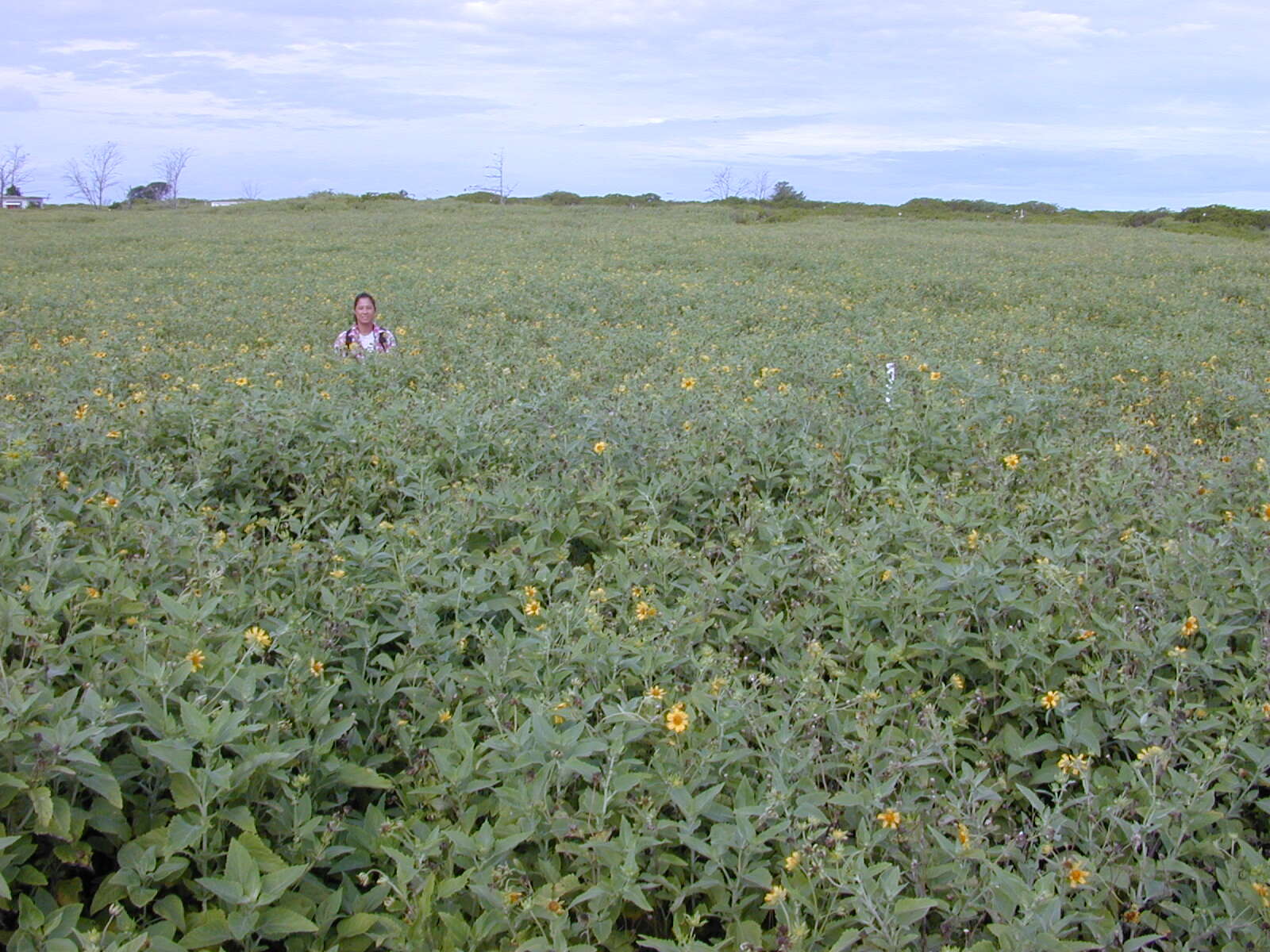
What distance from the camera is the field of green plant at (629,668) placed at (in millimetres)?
1977

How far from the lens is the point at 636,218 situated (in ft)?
118

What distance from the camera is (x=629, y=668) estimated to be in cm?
270

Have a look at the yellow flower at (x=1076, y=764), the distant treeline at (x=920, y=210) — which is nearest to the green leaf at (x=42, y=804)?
the yellow flower at (x=1076, y=764)

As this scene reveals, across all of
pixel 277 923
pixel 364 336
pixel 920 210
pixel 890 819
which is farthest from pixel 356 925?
pixel 920 210

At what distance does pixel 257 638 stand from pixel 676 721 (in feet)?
3.65

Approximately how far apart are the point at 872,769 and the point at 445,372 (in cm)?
536

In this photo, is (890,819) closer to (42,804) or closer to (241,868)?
(241,868)

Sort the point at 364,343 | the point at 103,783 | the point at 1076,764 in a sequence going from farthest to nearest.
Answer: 1. the point at 364,343
2. the point at 1076,764
3. the point at 103,783

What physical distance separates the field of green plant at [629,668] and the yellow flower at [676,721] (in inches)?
2.8

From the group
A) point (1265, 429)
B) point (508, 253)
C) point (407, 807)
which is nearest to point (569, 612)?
point (407, 807)

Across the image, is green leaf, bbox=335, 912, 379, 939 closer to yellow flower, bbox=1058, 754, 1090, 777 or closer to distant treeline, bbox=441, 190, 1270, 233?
yellow flower, bbox=1058, 754, 1090, 777

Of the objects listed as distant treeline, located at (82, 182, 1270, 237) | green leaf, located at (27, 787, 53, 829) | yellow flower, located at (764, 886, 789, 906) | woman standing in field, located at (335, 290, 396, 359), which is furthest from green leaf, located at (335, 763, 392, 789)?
distant treeline, located at (82, 182, 1270, 237)

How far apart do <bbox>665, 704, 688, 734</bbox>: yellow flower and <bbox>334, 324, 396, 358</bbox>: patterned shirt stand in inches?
216

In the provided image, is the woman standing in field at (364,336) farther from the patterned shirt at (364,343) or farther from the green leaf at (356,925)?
the green leaf at (356,925)
